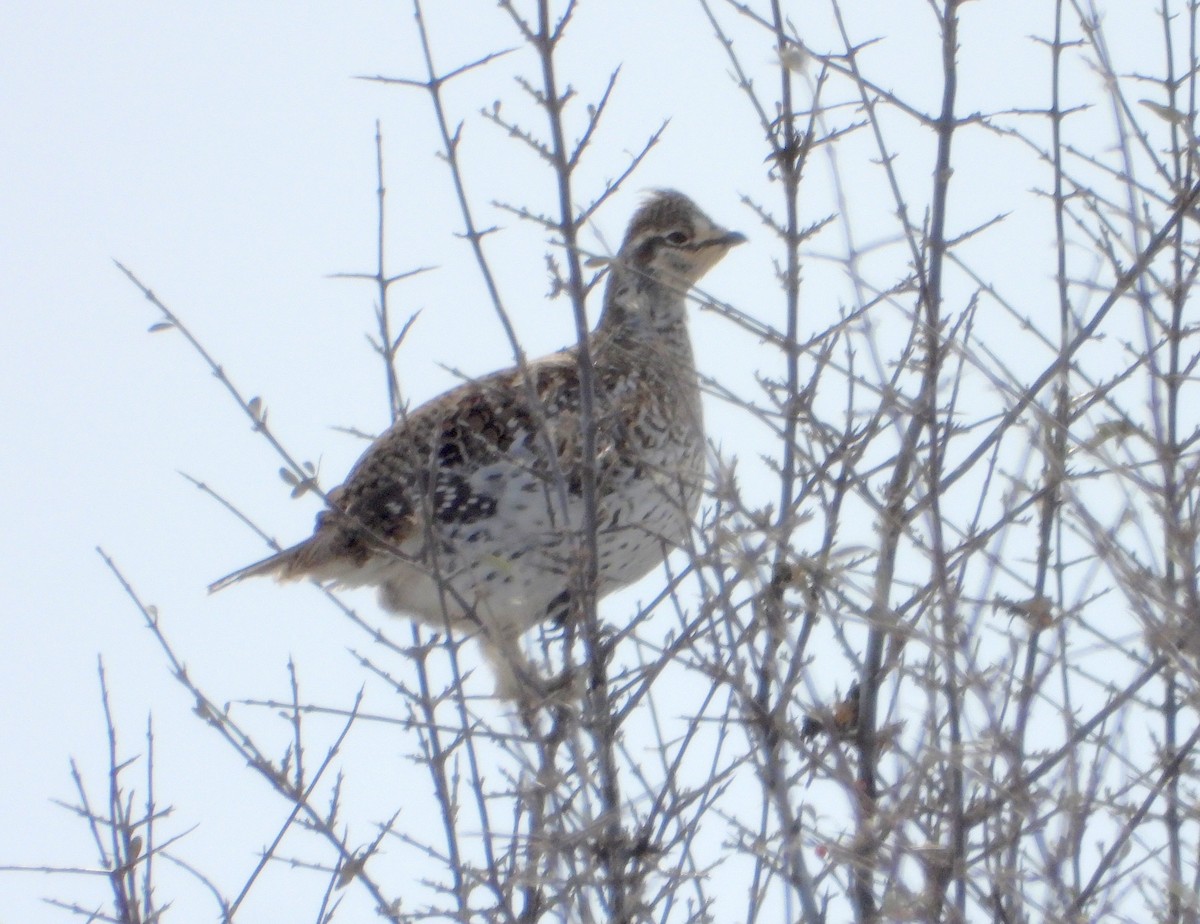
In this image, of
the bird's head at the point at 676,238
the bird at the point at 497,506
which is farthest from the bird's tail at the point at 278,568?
the bird's head at the point at 676,238

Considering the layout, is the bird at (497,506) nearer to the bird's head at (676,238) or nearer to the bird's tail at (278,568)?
the bird's tail at (278,568)

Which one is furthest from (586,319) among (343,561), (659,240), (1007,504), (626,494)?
(659,240)

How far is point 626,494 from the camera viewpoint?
7707 millimetres

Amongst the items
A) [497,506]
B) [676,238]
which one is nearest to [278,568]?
[497,506]

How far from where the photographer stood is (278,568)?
812 centimetres

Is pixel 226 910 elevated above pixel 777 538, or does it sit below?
above

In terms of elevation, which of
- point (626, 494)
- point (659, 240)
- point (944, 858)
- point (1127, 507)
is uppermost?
point (659, 240)

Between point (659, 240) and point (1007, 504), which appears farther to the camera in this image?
point (659, 240)

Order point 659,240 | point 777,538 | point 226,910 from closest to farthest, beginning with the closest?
point 777,538 < point 226,910 < point 659,240

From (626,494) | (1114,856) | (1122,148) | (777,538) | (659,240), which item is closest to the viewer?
(777,538)

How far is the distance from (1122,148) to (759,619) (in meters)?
1.43

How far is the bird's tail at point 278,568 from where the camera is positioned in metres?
8.04

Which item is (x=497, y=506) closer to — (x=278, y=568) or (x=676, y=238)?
(x=278, y=568)

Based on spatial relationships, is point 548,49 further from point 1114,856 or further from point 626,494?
point 626,494
